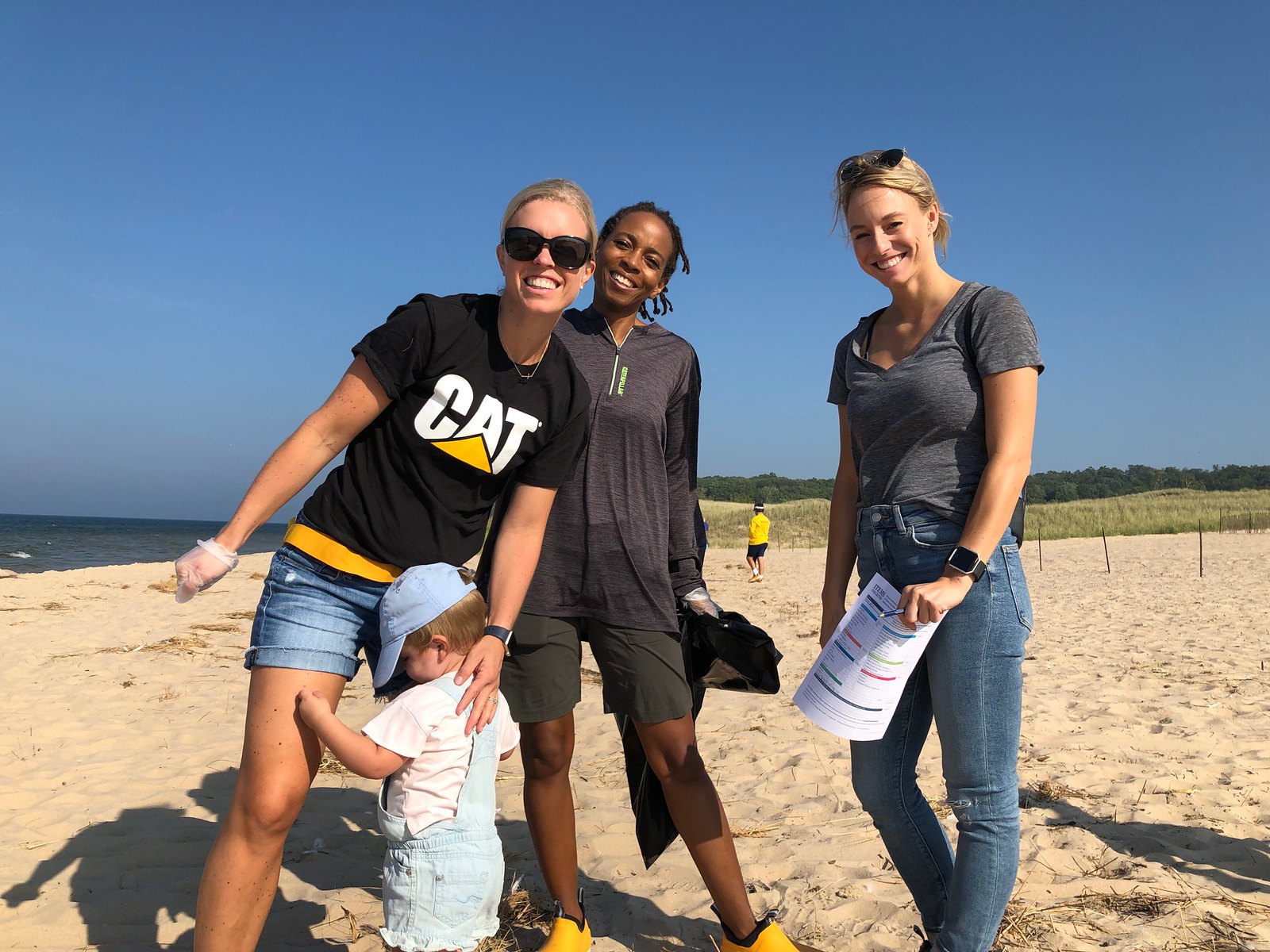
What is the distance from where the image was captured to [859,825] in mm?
3895

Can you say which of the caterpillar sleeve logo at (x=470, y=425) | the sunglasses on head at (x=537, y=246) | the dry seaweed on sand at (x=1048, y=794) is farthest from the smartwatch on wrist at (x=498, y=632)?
the dry seaweed on sand at (x=1048, y=794)

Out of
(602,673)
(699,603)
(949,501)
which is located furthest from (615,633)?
(949,501)

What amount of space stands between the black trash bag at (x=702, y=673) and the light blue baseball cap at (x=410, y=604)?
1.01 meters

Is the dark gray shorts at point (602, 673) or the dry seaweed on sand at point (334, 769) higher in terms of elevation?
the dark gray shorts at point (602, 673)

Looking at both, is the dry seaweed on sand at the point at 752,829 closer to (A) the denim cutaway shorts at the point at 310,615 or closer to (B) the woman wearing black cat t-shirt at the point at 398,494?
(B) the woman wearing black cat t-shirt at the point at 398,494

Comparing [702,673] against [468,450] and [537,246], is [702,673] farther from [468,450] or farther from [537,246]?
[537,246]

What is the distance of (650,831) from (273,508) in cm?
187

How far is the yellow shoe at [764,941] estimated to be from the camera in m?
2.57

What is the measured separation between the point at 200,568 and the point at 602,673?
4.10ft

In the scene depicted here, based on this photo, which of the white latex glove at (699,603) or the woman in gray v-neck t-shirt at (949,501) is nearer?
the woman in gray v-neck t-shirt at (949,501)

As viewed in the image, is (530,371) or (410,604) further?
(530,371)

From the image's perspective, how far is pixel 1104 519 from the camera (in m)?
32.0

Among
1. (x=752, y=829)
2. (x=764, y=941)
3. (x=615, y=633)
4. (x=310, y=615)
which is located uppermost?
(x=310, y=615)

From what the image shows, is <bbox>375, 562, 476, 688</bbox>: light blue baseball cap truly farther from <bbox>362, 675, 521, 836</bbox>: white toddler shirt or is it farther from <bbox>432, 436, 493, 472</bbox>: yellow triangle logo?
<bbox>432, 436, 493, 472</bbox>: yellow triangle logo
